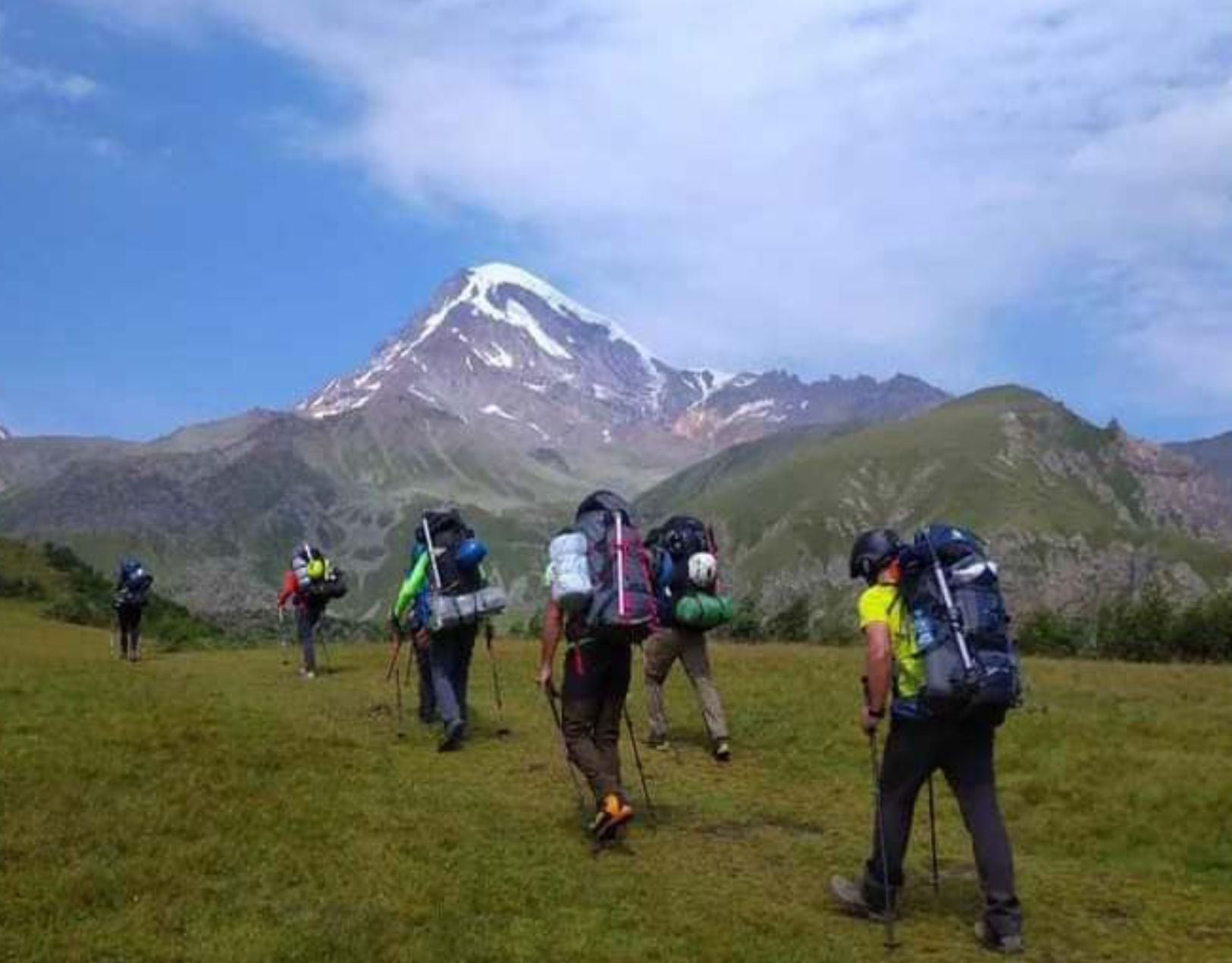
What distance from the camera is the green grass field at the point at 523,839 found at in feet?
33.6

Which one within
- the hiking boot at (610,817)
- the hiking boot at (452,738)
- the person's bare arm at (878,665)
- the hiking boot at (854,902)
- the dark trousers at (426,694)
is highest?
the person's bare arm at (878,665)

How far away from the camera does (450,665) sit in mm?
19844

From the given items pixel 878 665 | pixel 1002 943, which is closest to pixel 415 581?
pixel 878 665

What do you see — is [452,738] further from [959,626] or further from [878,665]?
[959,626]

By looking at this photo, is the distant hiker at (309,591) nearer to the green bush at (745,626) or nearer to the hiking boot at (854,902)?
the hiking boot at (854,902)

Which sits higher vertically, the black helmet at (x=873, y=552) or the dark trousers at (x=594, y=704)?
the black helmet at (x=873, y=552)

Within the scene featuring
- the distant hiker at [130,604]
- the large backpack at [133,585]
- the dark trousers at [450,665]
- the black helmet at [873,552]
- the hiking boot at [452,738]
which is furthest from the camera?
the large backpack at [133,585]

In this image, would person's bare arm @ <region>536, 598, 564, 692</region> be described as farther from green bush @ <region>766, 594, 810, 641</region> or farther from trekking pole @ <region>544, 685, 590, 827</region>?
green bush @ <region>766, 594, 810, 641</region>

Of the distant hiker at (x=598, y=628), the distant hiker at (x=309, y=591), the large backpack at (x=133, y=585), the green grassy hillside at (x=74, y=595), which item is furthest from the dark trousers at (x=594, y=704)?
the green grassy hillside at (x=74, y=595)

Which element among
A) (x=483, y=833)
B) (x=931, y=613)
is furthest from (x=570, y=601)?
(x=931, y=613)

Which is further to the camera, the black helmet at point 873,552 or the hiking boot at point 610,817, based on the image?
the hiking boot at point 610,817

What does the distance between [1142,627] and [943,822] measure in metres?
49.4

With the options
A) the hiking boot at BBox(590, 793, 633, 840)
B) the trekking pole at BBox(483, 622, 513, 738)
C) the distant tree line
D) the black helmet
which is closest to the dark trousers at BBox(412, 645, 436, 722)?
the trekking pole at BBox(483, 622, 513, 738)

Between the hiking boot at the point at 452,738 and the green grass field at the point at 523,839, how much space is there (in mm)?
181
